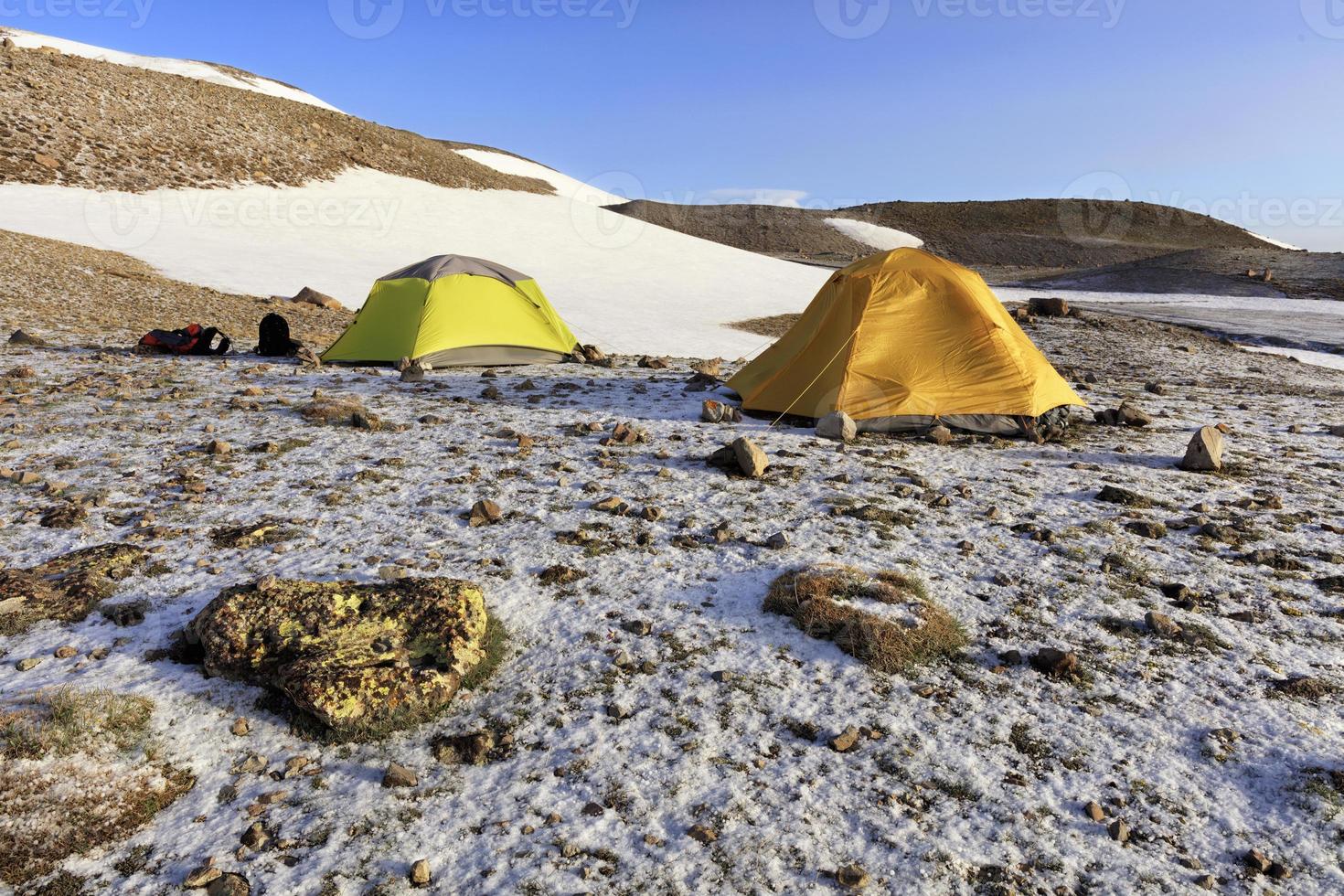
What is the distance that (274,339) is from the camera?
1432 centimetres

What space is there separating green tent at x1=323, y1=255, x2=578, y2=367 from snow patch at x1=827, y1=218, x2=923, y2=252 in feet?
204

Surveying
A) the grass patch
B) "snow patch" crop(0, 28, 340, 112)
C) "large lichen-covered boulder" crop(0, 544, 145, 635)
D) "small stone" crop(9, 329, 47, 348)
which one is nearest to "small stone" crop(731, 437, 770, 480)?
"large lichen-covered boulder" crop(0, 544, 145, 635)

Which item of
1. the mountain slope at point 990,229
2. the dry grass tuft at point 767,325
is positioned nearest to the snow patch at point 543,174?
the mountain slope at point 990,229

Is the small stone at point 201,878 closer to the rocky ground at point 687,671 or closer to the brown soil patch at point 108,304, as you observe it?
the rocky ground at point 687,671

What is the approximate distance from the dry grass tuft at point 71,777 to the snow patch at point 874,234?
7272 cm

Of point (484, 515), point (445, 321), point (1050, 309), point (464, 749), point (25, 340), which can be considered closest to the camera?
point (464, 749)

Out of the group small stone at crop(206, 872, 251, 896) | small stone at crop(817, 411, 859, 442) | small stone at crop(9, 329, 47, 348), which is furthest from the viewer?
small stone at crop(9, 329, 47, 348)

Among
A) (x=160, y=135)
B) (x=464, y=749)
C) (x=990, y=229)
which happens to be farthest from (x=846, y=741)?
(x=990, y=229)

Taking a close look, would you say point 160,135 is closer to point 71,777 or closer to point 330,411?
point 330,411

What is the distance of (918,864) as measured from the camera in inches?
139

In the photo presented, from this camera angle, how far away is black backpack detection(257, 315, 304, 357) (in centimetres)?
1430

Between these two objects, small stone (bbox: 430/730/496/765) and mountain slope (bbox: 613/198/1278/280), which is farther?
mountain slope (bbox: 613/198/1278/280)

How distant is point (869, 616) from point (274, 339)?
12973 millimetres

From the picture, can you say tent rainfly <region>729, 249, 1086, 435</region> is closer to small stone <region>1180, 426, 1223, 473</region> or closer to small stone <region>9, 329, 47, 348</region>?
small stone <region>1180, 426, 1223, 473</region>
